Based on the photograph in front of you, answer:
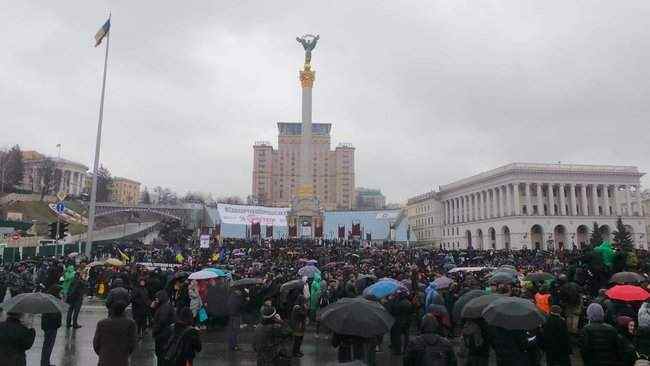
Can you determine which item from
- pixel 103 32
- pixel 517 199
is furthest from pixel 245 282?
pixel 517 199

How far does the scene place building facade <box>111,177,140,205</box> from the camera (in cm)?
14900

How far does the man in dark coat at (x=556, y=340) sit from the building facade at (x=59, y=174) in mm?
108226

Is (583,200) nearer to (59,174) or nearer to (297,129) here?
(297,129)

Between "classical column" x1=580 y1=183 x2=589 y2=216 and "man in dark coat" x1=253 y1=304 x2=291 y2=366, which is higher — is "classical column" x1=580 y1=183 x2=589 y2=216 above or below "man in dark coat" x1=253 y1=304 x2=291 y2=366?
above

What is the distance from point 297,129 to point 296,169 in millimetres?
13426

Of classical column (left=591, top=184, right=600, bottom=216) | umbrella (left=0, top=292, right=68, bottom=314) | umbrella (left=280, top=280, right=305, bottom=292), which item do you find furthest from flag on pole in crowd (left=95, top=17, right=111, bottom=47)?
classical column (left=591, top=184, right=600, bottom=216)

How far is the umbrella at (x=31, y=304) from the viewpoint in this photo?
21.7 feet

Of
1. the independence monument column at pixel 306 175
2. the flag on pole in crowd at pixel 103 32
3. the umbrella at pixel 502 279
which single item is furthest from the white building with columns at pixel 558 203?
the umbrella at pixel 502 279

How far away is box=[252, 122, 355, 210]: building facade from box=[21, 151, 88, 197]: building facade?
172ft

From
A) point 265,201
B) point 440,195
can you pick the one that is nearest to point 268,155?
point 265,201

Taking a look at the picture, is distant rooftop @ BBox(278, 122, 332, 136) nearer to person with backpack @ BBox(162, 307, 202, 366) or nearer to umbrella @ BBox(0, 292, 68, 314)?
umbrella @ BBox(0, 292, 68, 314)

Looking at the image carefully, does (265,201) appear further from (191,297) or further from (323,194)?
(191,297)

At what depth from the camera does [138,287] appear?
12.1m

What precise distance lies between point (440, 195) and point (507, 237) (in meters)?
25.7
